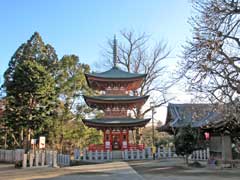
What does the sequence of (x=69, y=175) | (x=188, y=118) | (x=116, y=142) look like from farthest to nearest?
(x=116, y=142) → (x=188, y=118) → (x=69, y=175)

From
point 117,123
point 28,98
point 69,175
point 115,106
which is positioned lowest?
point 69,175

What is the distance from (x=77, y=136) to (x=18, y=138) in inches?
277

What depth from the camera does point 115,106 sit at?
3191cm

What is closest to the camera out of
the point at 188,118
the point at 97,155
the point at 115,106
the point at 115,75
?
the point at 97,155

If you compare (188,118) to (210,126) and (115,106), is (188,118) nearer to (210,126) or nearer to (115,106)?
(210,126)

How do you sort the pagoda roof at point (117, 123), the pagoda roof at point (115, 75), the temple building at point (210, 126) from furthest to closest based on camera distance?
the pagoda roof at point (115, 75)
the pagoda roof at point (117, 123)
the temple building at point (210, 126)

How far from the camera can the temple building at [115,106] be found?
99.2 feet

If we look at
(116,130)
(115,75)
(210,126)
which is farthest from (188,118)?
(115,75)

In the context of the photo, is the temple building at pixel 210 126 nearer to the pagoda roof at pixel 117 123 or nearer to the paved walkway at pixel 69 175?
the pagoda roof at pixel 117 123

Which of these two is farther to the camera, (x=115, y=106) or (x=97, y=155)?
(x=115, y=106)

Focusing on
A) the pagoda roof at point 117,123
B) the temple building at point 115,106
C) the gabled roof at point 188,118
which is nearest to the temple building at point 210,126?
the gabled roof at point 188,118

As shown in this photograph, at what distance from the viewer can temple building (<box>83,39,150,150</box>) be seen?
99.2ft

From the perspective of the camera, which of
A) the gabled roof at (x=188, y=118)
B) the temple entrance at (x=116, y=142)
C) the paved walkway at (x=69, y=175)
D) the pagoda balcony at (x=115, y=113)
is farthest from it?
the pagoda balcony at (x=115, y=113)

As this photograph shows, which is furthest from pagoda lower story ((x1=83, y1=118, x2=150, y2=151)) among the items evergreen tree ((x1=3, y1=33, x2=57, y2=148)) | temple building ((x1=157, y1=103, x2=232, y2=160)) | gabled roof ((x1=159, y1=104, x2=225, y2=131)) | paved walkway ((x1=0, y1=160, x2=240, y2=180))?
paved walkway ((x1=0, y1=160, x2=240, y2=180))
